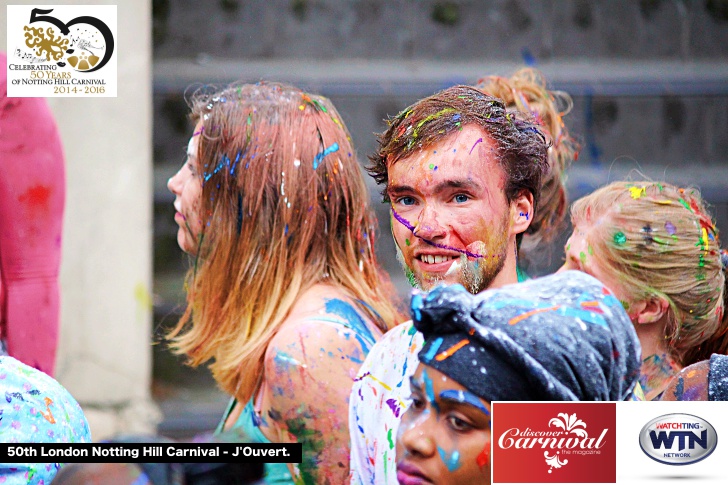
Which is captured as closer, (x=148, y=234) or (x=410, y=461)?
(x=410, y=461)

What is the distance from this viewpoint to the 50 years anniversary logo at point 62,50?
2357 millimetres

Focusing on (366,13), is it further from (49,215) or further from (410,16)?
(49,215)

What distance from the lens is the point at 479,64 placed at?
95.1 inches

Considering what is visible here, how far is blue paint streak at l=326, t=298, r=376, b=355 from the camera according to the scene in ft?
7.66

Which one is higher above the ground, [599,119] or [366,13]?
[366,13]

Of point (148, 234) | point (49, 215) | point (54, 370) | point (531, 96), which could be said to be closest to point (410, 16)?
point (531, 96)

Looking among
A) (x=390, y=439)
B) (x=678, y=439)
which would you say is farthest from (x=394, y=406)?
(x=678, y=439)

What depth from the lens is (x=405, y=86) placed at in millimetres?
2416

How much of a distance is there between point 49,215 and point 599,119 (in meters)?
1.62

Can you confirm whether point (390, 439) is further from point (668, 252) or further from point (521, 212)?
point (668, 252)

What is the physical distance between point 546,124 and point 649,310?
60 cm

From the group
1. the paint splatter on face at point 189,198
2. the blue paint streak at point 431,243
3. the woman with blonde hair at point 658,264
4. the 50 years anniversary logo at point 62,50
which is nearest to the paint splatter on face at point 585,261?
the woman with blonde hair at point 658,264
